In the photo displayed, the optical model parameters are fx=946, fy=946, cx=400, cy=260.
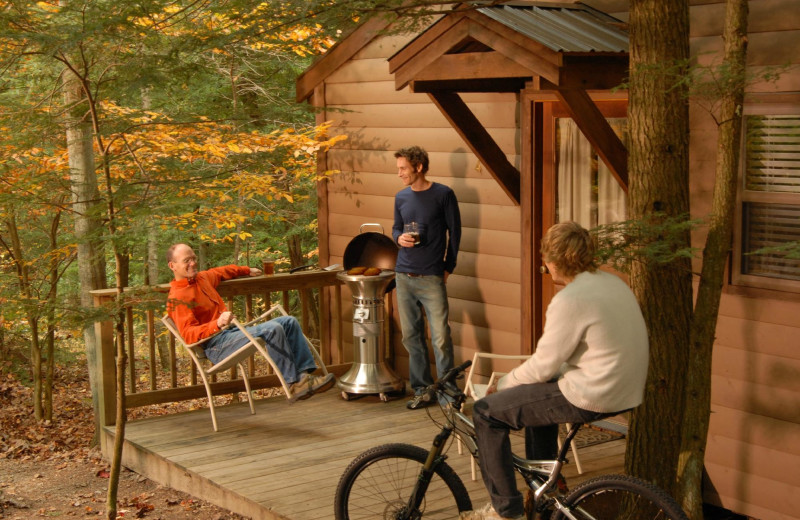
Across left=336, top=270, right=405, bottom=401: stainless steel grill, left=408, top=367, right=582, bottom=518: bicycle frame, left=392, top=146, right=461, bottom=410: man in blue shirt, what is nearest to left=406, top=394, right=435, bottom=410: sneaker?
left=392, top=146, right=461, bottom=410: man in blue shirt


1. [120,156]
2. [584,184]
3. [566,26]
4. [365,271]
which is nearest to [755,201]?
[584,184]

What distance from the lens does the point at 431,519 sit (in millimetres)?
4734

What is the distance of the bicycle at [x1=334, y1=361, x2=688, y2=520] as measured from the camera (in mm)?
3620

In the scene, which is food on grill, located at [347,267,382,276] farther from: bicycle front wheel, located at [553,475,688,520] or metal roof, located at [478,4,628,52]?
bicycle front wheel, located at [553,475,688,520]

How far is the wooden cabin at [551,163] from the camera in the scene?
484 centimetres

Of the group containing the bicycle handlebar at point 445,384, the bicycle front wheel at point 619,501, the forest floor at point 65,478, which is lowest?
the forest floor at point 65,478

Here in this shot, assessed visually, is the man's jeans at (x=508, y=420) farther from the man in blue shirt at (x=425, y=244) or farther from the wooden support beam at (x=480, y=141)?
the wooden support beam at (x=480, y=141)

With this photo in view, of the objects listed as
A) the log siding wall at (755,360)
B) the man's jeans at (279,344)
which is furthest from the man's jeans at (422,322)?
the log siding wall at (755,360)

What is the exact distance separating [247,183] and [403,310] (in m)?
3.67

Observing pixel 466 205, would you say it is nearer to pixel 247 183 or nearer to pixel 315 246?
pixel 247 183

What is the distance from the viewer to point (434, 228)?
260 inches

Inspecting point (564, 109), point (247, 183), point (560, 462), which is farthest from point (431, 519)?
point (247, 183)

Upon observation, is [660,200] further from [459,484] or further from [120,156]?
[120,156]

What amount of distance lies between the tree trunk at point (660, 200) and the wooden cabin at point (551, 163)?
1.07 ft
